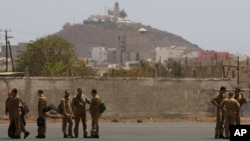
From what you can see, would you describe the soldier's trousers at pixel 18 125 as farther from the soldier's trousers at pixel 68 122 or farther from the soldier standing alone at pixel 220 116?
the soldier standing alone at pixel 220 116

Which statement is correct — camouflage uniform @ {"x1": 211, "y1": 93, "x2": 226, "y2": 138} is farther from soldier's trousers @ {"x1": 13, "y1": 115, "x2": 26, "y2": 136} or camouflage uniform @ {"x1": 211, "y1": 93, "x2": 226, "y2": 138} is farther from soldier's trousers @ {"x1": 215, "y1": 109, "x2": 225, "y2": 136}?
soldier's trousers @ {"x1": 13, "y1": 115, "x2": 26, "y2": 136}

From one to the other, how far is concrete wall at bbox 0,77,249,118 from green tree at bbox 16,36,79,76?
5927 centimetres

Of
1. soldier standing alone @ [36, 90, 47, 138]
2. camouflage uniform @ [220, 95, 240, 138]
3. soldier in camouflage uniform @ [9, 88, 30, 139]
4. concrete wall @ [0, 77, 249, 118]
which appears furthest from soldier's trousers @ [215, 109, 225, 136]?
concrete wall @ [0, 77, 249, 118]

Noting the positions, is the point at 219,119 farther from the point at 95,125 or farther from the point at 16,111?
the point at 16,111

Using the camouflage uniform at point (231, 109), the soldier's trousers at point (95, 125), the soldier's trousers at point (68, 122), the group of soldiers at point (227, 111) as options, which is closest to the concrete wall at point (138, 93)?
the soldier's trousers at point (68, 122)

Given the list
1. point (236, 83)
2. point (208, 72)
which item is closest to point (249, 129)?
point (236, 83)

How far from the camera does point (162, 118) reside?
49000 millimetres

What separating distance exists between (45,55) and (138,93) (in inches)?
2671

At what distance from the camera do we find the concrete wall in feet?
157

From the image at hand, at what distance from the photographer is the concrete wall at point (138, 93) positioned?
47969 mm

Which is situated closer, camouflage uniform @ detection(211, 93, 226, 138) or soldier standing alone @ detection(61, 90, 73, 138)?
camouflage uniform @ detection(211, 93, 226, 138)

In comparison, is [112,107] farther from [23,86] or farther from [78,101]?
[78,101]

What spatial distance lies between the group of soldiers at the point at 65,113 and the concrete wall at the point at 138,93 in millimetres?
18001

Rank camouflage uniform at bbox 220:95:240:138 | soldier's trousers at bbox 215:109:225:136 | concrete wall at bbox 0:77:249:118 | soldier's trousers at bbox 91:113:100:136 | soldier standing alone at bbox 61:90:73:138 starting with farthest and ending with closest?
concrete wall at bbox 0:77:249:118
soldier standing alone at bbox 61:90:73:138
soldier's trousers at bbox 215:109:225:136
soldier's trousers at bbox 91:113:100:136
camouflage uniform at bbox 220:95:240:138
